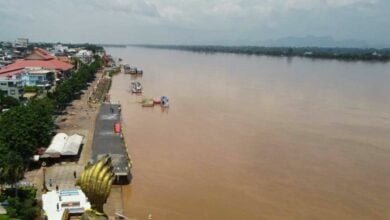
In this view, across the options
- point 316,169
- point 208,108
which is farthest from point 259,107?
point 316,169

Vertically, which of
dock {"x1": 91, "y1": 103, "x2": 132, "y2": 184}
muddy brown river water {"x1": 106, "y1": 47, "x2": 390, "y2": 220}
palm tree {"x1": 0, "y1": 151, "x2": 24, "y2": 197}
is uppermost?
palm tree {"x1": 0, "y1": 151, "x2": 24, "y2": 197}

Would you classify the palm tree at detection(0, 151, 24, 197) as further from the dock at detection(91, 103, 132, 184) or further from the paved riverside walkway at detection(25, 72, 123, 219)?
the dock at detection(91, 103, 132, 184)

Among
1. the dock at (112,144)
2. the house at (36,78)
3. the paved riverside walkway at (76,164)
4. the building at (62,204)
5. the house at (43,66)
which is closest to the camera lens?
the building at (62,204)

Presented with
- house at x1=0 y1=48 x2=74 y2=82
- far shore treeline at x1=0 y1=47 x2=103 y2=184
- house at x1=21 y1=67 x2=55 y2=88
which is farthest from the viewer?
house at x1=0 y1=48 x2=74 y2=82

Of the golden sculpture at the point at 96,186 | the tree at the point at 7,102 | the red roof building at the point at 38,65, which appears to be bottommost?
the tree at the point at 7,102

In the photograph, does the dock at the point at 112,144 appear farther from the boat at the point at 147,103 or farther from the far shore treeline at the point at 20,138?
the boat at the point at 147,103

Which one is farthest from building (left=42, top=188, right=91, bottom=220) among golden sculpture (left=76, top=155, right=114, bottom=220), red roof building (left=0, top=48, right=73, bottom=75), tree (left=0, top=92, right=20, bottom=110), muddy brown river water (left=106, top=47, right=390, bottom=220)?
red roof building (left=0, top=48, right=73, bottom=75)

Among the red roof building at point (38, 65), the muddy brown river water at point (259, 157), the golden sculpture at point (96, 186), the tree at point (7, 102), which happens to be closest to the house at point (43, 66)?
the red roof building at point (38, 65)
